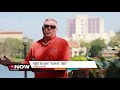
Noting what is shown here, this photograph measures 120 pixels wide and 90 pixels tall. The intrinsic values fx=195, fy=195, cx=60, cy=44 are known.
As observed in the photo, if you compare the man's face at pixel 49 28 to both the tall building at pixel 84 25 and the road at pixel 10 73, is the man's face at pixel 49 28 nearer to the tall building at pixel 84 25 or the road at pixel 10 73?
the tall building at pixel 84 25

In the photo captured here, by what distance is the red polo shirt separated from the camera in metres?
3.09

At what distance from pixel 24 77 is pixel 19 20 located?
914 millimetres

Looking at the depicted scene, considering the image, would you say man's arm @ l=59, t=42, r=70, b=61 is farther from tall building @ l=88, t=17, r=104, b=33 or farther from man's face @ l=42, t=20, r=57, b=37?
tall building @ l=88, t=17, r=104, b=33

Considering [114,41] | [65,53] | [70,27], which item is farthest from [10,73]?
[114,41]

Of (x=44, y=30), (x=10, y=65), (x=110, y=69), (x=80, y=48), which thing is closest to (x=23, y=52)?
(x=10, y=65)

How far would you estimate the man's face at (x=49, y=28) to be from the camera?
3.11 meters

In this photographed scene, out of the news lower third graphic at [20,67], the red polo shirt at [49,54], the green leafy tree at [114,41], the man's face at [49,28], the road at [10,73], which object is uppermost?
the man's face at [49,28]

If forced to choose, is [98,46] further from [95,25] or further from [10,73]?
[10,73]

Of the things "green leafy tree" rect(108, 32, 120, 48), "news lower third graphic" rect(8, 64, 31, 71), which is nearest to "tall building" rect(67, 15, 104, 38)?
"green leafy tree" rect(108, 32, 120, 48)

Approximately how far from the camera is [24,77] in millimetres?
3102

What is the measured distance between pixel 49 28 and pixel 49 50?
0.35m

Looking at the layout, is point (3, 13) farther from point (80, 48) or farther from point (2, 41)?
point (80, 48)

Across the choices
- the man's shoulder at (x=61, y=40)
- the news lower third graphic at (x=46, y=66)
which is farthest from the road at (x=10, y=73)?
the man's shoulder at (x=61, y=40)

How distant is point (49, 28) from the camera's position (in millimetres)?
3131
